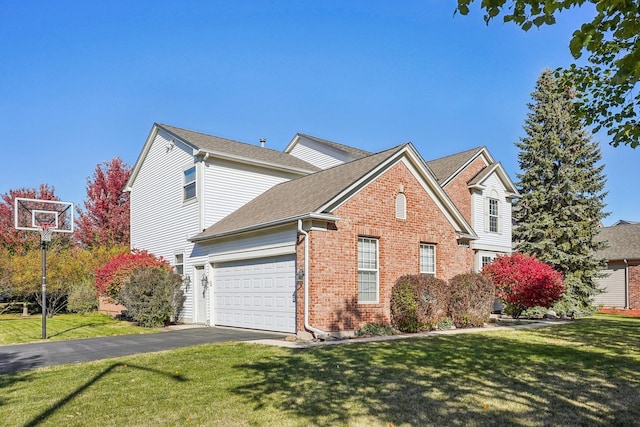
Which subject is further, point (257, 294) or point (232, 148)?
point (232, 148)

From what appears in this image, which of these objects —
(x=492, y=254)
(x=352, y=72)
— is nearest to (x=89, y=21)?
(x=352, y=72)

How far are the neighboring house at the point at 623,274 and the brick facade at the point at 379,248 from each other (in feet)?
54.6

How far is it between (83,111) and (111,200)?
16.3 m

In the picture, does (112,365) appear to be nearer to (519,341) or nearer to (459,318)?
(519,341)

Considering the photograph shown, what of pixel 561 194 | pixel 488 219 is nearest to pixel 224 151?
pixel 488 219

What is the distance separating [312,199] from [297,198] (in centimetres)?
140

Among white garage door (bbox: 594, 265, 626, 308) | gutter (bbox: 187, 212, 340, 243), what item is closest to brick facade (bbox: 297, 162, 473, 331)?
gutter (bbox: 187, 212, 340, 243)

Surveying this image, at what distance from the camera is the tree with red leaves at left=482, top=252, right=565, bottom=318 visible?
60.5 ft

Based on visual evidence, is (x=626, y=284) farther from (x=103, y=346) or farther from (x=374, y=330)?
(x=103, y=346)

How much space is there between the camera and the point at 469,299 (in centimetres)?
1581

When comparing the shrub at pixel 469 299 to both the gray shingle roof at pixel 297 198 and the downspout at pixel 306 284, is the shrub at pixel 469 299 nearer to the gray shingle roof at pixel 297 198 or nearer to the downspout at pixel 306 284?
the gray shingle roof at pixel 297 198

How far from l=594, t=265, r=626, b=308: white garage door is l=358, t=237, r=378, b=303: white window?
21452 millimetres

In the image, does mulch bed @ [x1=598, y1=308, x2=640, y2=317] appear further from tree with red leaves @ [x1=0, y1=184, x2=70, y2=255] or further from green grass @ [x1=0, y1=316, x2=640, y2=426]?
tree with red leaves @ [x1=0, y1=184, x2=70, y2=255]

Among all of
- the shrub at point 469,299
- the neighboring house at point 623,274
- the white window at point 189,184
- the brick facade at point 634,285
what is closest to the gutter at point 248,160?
the white window at point 189,184
